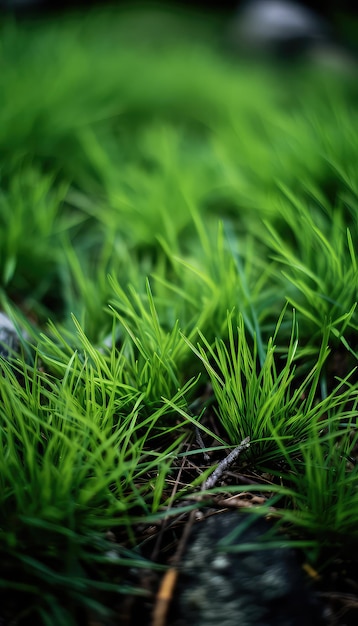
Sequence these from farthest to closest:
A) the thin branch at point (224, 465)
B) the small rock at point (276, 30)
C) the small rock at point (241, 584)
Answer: the small rock at point (276, 30) → the thin branch at point (224, 465) → the small rock at point (241, 584)

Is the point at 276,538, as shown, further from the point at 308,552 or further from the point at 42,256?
the point at 42,256

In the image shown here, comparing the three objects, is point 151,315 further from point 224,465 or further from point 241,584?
point 241,584

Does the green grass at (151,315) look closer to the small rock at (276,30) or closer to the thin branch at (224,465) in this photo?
the thin branch at (224,465)

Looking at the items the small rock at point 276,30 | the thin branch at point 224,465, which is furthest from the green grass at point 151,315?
the small rock at point 276,30

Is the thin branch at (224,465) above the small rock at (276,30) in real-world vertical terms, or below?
below

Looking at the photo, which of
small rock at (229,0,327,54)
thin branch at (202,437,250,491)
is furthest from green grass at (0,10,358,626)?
small rock at (229,0,327,54)

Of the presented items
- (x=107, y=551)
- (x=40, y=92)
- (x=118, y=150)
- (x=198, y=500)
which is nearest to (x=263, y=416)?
(x=198, y=500)

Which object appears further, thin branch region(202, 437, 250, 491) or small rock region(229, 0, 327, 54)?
small rock region(229, 0, 327, 54)

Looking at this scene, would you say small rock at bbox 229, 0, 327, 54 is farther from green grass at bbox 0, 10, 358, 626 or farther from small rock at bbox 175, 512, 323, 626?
small rock at bbox 175, 512, 323, 626
